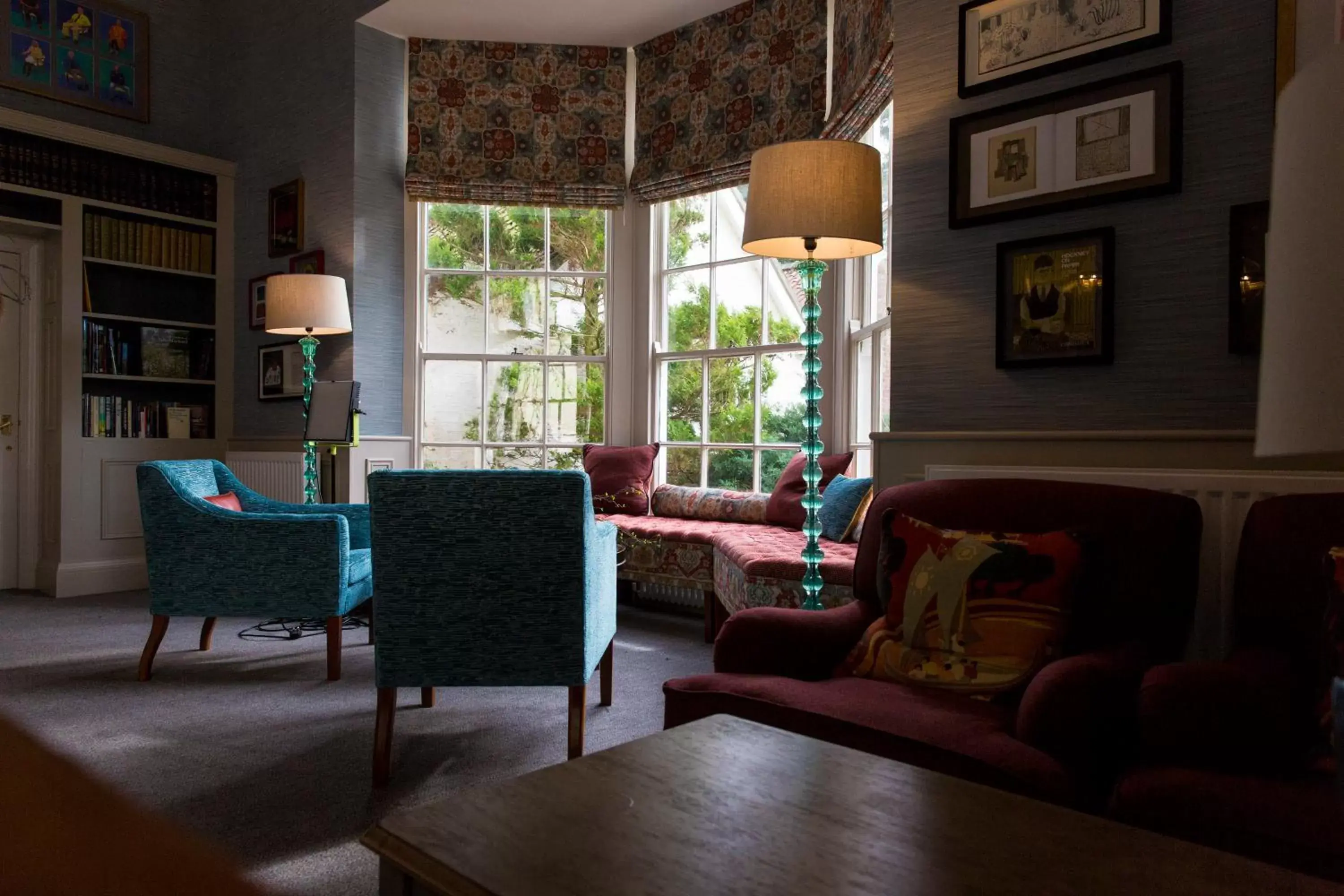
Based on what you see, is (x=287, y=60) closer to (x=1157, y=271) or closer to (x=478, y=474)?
(x=478, y=474)

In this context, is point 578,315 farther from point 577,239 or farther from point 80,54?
point 80,54

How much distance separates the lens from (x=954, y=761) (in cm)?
147

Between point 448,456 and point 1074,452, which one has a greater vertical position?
point 1074,452

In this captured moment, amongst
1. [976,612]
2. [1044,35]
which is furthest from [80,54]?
[976,612]

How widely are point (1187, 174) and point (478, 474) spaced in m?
2.01

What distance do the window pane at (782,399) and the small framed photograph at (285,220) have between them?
2831mm

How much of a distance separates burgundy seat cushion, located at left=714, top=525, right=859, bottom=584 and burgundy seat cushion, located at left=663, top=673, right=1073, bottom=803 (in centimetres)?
97

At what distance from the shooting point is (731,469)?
15.6 feet

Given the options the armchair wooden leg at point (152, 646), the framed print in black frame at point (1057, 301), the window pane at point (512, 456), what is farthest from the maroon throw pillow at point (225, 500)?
the framed print in black frame at point (1057, 301)

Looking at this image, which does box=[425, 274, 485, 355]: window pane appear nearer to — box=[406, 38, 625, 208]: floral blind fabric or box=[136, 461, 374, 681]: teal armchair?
box=[406, 38, 625, 208]: floral blind fabric

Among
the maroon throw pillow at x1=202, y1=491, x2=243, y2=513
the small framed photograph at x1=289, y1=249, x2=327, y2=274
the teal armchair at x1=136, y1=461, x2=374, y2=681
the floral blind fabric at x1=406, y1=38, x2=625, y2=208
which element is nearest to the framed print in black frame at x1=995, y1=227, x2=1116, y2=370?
the teal armchair at x1=136, y1=461, x2=374, y2=681

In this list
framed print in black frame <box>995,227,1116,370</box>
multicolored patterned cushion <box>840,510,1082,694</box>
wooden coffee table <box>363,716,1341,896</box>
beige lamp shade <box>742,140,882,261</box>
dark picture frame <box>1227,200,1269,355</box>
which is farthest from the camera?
beige lamp shade <box>742,140,882,261</box>

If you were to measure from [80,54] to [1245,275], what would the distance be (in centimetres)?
608

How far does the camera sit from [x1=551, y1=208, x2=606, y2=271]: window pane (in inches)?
204
